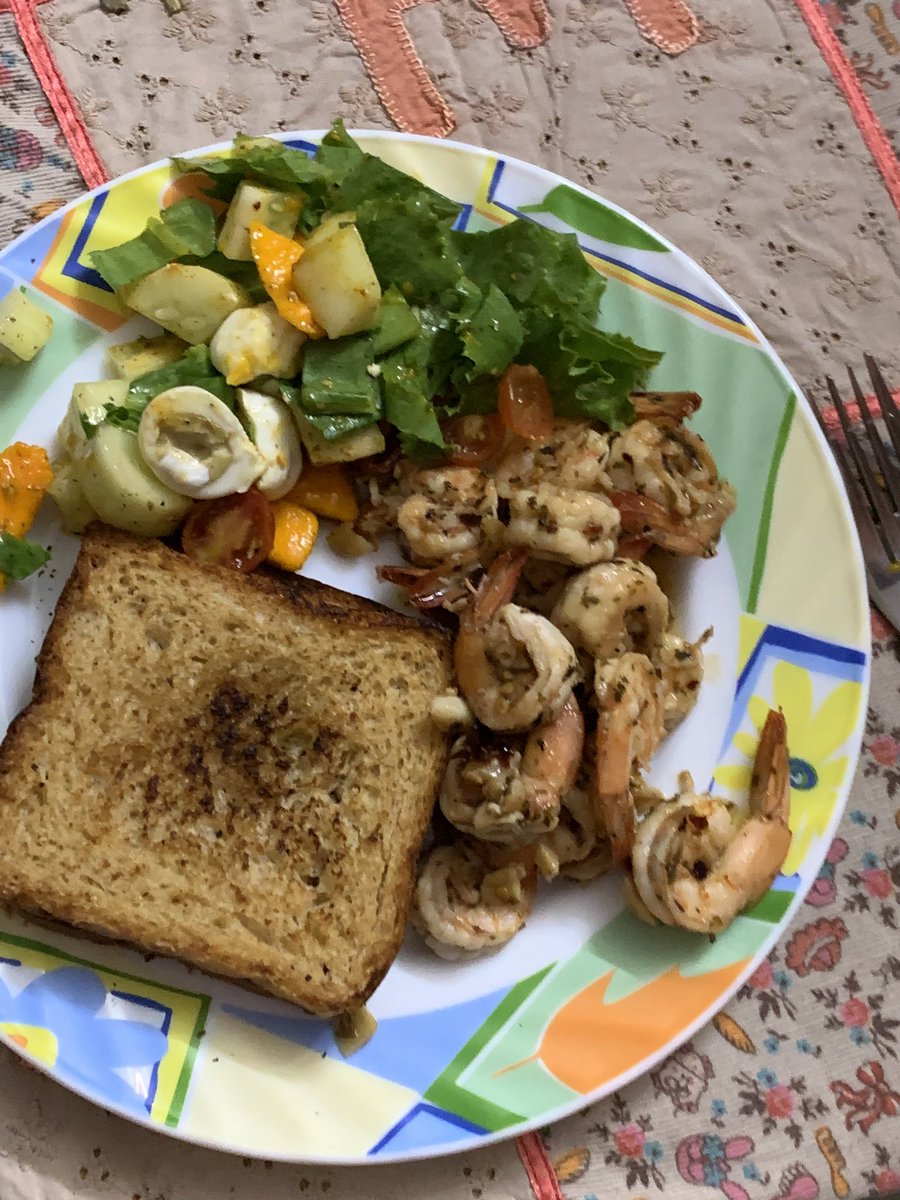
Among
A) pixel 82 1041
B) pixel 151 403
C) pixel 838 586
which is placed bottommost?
pixel 82 1041

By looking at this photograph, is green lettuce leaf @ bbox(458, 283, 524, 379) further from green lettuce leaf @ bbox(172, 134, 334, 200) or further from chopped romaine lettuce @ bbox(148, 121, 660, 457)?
green lettuce leaf @ bbox(172, 134, 334, 200)

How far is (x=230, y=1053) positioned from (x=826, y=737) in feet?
4.97

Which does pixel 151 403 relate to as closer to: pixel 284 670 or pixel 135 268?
pixel 135 268

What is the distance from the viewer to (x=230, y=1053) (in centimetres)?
190

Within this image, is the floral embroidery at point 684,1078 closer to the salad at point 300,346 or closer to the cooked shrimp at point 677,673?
the cooked shrimp at point 677,673

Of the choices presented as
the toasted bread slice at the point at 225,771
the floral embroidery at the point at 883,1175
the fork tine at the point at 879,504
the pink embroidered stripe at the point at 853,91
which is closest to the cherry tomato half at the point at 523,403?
the toasted bread slice at the point at 225,771

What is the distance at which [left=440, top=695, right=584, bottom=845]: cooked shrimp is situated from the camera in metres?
1.84

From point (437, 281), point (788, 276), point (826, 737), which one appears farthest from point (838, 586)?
point (437, 281)

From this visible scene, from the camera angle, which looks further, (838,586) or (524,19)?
(524,19)

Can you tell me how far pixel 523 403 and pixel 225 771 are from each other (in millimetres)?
1089

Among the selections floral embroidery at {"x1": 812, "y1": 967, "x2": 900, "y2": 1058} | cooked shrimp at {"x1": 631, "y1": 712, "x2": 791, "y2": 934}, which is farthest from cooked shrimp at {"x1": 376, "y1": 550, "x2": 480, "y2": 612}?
floral embroidery at {"x1": 812, "y1": 967, "x2": 900, "y2": 1058}

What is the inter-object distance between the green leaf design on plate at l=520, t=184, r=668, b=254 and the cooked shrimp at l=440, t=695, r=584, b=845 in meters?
1.15

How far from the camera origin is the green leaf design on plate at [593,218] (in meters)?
2.18

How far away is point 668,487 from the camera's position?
2014mm
